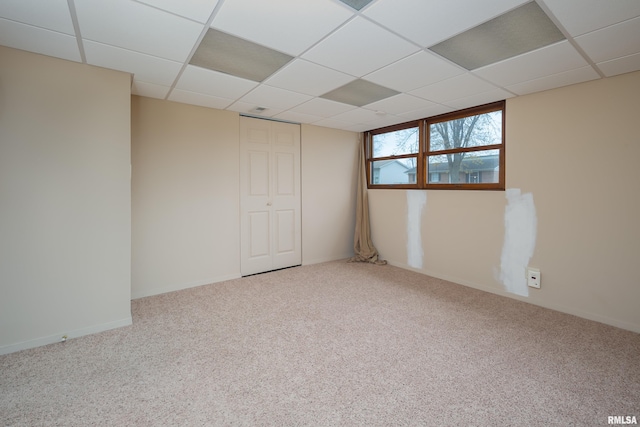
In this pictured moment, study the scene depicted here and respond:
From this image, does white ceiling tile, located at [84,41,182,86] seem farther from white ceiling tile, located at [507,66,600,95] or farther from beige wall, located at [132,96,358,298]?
white ceiling tile, located at [507,66,600,95]

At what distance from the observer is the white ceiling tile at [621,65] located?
7.34 ft

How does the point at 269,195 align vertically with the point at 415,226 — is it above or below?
above

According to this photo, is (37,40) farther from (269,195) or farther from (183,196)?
(269,195)

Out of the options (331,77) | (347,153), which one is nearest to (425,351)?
(331,77)

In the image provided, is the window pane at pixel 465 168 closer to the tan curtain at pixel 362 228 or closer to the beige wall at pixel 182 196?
the tan curtain at pixel 362 228

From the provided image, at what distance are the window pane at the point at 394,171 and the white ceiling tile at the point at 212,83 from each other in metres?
2.59

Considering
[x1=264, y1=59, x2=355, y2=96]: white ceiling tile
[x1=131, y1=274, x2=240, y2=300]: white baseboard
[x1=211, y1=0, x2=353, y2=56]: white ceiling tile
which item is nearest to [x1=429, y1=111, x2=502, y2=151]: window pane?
[x1=264, y1=59, x2=355, y2=96]: white ceiling tile

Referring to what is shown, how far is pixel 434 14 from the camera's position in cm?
174

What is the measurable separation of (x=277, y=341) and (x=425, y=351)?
1158 mm

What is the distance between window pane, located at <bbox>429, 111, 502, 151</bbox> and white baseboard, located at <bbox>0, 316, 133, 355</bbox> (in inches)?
163

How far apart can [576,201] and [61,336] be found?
4.76m

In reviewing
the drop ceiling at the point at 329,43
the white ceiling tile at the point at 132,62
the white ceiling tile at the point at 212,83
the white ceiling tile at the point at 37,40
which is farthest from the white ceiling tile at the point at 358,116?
the white ceiling tile at the point at 37,40

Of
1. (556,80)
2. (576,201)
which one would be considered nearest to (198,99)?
(556,80)

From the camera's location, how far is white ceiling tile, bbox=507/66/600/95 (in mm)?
2502
